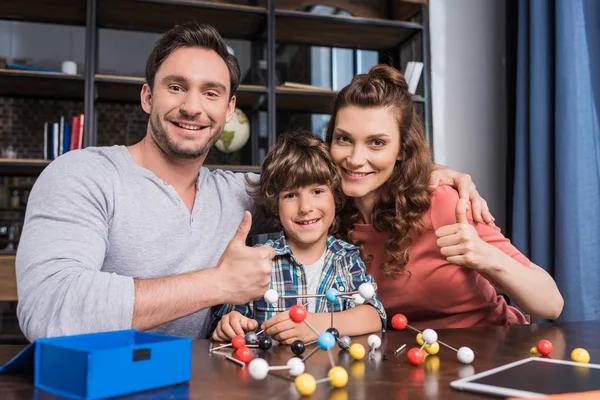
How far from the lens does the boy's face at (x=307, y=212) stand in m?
1.52

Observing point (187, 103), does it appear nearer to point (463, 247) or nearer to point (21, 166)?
point (463, 247)

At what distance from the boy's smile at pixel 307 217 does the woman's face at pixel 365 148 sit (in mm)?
93

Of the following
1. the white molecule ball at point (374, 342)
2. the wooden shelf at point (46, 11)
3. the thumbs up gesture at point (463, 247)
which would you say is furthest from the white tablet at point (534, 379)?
the wooden shelf at point (46, 11)

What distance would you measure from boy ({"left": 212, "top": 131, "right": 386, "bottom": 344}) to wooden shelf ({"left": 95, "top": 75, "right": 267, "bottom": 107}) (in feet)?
4.85

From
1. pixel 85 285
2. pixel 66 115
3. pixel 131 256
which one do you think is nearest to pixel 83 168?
pixel 131 256

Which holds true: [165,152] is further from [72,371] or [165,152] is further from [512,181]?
[512,181]

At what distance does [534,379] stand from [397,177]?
962mm

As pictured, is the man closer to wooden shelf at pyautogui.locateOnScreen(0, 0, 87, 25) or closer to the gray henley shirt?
the gray henley shirt

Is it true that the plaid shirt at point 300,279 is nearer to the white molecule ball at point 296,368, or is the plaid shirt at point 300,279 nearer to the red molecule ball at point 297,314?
the red molecule ball at point 297,314

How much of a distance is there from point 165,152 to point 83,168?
0.96 ft

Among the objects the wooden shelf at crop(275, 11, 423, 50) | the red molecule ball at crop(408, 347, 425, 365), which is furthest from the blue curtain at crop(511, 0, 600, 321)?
the red molecule ball at crop(408, 347, 425, 365)

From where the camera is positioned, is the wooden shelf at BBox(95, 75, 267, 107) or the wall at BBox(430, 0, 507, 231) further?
the wall at BBox(430, 0, 507, 231)

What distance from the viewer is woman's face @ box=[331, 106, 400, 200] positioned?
1588 millimetres

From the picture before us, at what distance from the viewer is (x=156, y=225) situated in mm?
1479
